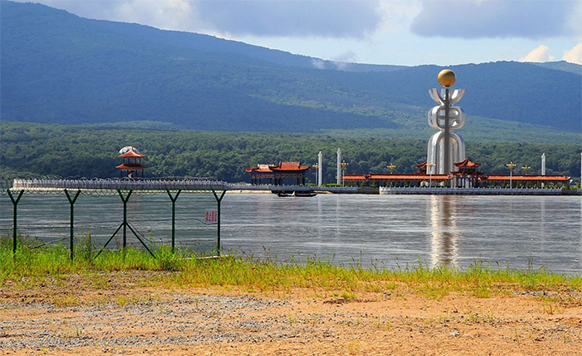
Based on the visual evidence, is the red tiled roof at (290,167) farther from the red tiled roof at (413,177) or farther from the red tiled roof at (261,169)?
the red tiled roof at (413,177)

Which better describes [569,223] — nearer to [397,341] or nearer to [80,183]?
[397,341]

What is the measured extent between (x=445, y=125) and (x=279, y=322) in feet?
393

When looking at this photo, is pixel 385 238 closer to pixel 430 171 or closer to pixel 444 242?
pixel 444 242

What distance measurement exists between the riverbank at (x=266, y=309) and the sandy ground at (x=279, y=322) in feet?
0.09

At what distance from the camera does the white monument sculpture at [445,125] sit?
132m

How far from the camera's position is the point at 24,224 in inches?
1919

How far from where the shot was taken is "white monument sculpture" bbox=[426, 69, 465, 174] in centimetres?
13162

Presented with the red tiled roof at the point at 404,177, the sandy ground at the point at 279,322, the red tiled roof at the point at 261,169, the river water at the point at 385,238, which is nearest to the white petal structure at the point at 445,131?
the red tiled roof at the point at 404,177

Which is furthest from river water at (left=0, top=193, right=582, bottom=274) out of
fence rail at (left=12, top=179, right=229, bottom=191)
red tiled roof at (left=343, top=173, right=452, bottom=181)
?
fence rail at (left=12, top=179, right=229, bottom=191)

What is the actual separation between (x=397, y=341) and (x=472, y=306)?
417cm

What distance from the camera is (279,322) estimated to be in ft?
50.4

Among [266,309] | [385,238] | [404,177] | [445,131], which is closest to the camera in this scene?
[266,309]

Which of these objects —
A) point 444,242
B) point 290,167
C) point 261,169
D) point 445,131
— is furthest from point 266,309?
point 261,169

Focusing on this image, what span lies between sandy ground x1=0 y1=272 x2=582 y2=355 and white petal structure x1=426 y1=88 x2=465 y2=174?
4448 inches
